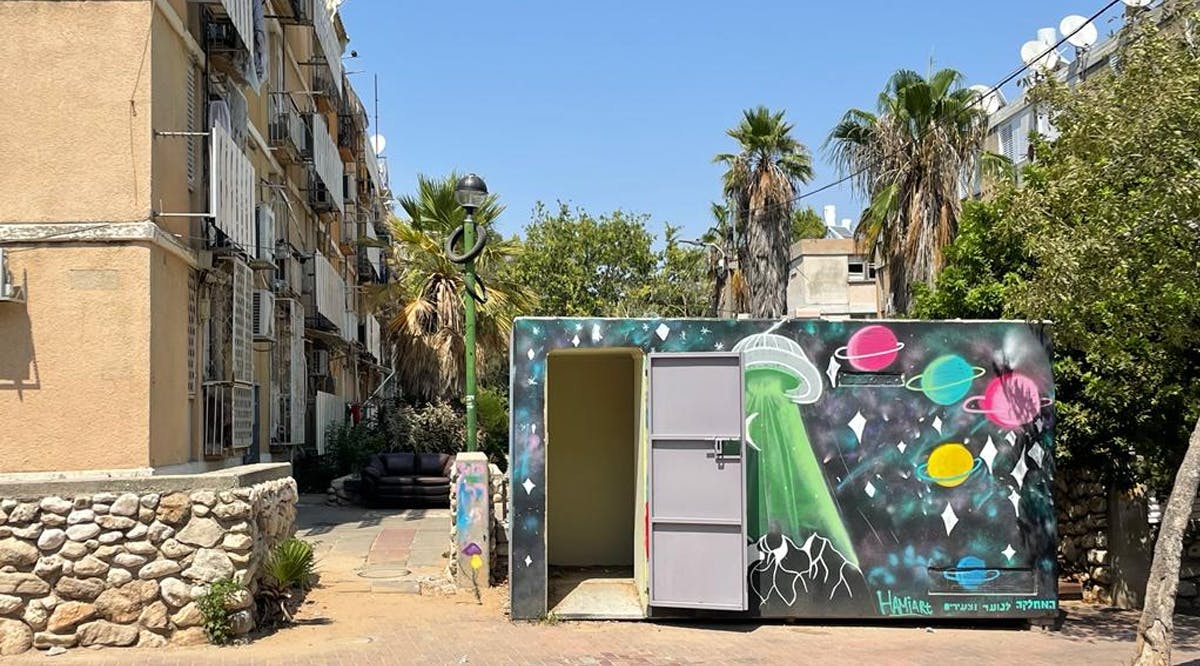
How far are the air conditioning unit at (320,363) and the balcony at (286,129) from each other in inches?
197

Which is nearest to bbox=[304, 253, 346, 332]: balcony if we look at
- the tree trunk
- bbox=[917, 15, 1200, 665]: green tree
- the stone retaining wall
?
the stone retaining wall

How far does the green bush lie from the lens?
338 inches

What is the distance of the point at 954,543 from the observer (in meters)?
9.95

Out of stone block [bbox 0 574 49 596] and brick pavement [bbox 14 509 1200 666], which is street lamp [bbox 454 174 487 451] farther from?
stone block [bbox 0 574 49 596]

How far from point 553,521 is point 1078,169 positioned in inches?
273

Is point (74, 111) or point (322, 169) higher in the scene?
point (322, 169)

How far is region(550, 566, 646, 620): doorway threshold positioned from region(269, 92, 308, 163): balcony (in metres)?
11.1

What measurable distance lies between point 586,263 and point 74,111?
83.5 feet

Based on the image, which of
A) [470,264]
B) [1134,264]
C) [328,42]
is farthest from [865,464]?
[328,42]

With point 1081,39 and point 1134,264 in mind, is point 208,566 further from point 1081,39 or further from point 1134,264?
point 1081,39

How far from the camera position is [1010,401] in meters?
10.1

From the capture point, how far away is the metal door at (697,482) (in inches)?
374

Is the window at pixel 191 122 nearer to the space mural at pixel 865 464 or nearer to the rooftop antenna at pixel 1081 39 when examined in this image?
the space mural at pixel 865 464

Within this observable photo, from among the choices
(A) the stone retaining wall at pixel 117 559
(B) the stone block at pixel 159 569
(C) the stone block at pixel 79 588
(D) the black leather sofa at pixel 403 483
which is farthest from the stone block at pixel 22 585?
(D) the black leather sofa at pixel 403 483
